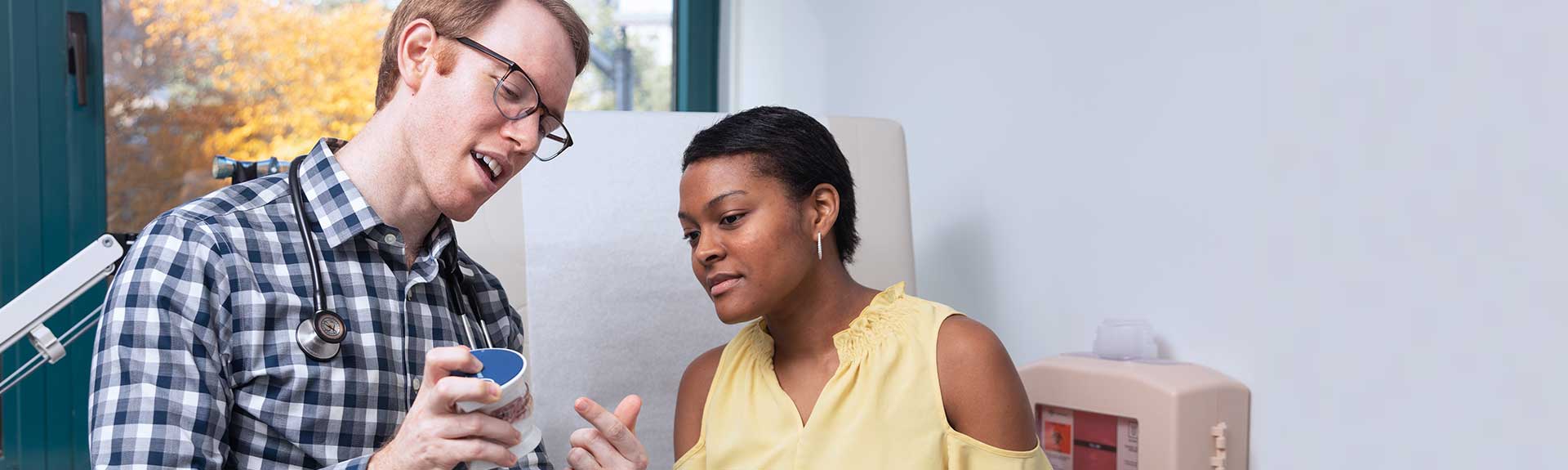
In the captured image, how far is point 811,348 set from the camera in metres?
1.37

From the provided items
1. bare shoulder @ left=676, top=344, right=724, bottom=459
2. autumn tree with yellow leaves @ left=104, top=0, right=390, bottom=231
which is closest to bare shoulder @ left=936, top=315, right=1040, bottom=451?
bare shoulder @ left=676, top=344, right=724, bottom=459

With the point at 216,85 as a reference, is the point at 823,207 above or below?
below

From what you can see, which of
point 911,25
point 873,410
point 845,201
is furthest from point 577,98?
point 873,410

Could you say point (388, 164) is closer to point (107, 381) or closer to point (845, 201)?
point (107, 381)

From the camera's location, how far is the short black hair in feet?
4.40

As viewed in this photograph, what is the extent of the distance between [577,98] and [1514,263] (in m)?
2.08

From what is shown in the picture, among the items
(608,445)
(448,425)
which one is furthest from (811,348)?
(448,425)

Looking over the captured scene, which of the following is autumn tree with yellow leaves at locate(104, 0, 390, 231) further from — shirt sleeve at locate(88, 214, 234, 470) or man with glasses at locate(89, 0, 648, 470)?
shirt sleeve at locate(88, 214, 234, 470)

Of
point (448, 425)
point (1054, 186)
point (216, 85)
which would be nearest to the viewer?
point (448, 425)

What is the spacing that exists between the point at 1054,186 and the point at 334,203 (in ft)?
3.71

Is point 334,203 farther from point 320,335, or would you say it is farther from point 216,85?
point 216,85

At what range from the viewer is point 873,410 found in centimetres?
126

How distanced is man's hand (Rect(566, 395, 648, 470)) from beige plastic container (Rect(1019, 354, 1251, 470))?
0.67 metres

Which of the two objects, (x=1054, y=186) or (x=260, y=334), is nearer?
(x=260, y=334)
